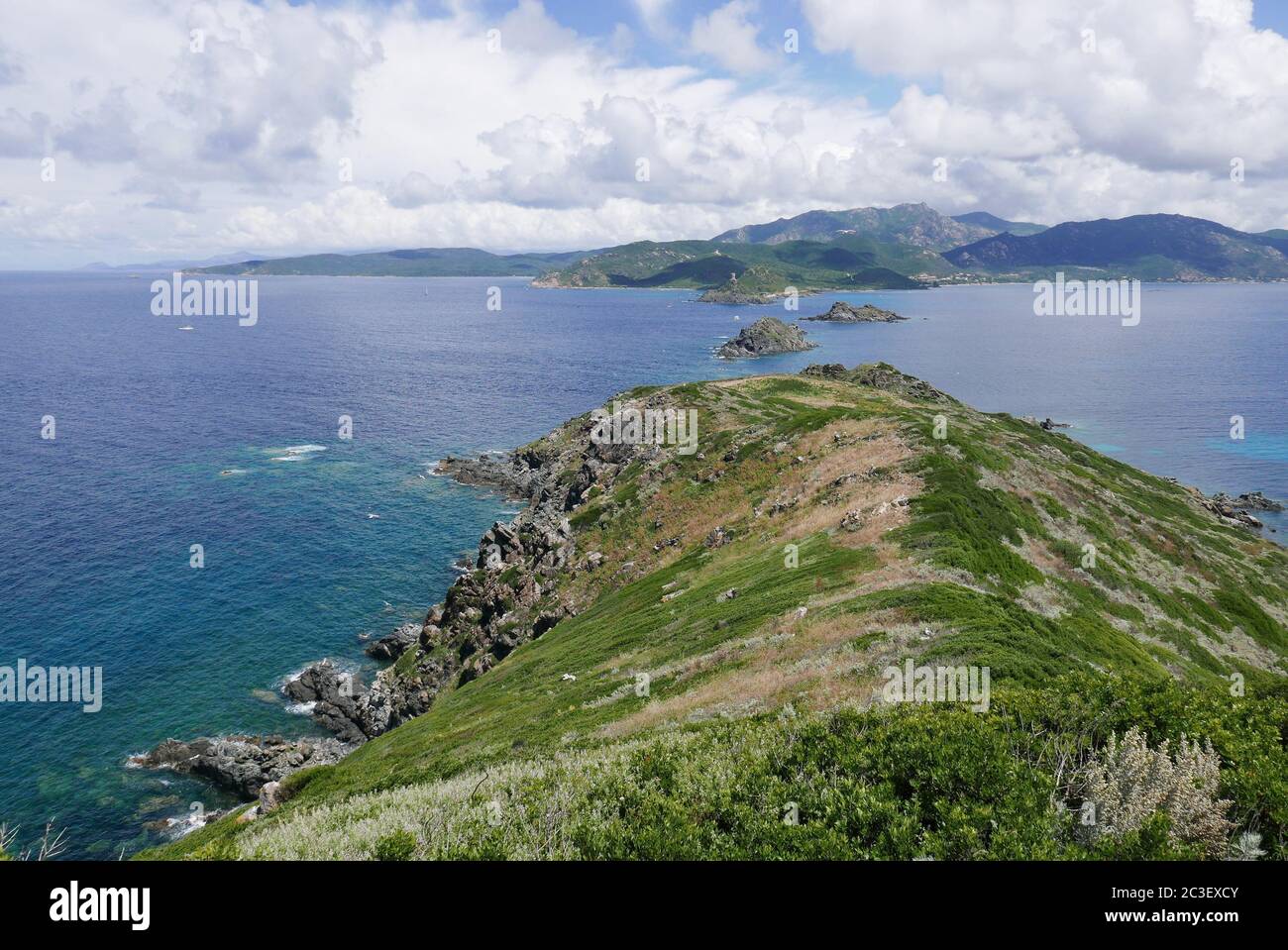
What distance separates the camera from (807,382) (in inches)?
4929

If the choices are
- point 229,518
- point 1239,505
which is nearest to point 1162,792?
point 229,518

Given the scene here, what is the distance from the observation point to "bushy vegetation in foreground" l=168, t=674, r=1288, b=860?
13656 mm

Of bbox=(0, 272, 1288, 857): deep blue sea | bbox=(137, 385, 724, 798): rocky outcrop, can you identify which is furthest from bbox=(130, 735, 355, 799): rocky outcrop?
bbox=(0, 272, 1288, 857): deep blue sea

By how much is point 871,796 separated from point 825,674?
42.4 ft

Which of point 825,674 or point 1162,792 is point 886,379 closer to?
point 825,674

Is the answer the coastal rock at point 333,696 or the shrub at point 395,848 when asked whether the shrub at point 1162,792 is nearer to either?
the shrub at point 395,848

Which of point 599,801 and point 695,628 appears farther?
point 695,628

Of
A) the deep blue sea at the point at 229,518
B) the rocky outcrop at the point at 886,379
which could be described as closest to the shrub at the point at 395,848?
the deep blue sea at the point at 229,518

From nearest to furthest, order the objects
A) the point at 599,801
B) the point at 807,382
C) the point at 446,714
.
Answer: the point at 599,801 < the point at 446,714 < the point at 807,382

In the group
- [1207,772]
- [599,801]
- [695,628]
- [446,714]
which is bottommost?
[446,714]
